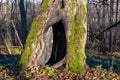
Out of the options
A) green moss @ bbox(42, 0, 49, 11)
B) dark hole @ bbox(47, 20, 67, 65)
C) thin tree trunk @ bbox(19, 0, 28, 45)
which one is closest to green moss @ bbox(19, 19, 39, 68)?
green moss @ bbox(42, 0, 49, 11)

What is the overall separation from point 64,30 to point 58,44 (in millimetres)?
1467

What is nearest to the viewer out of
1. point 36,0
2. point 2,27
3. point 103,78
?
point 103,78

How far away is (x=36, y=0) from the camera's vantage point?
5700 cm

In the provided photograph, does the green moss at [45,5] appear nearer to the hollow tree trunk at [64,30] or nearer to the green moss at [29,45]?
the hollow tree trunk at [64,30]

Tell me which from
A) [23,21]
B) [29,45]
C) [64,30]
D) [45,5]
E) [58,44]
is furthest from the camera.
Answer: [23,21]

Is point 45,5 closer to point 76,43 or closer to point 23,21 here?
point 76,43

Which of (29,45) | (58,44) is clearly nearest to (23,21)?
(58,44)

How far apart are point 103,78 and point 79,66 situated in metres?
1.14

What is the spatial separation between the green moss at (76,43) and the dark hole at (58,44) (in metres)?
0.71

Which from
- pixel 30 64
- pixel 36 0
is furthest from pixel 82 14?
pixel 36 0

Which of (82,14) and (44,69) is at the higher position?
(82,14)

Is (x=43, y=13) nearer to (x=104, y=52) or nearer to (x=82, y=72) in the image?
(x=82, y=72)

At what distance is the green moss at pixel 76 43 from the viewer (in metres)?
10.8

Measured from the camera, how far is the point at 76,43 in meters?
10.9
